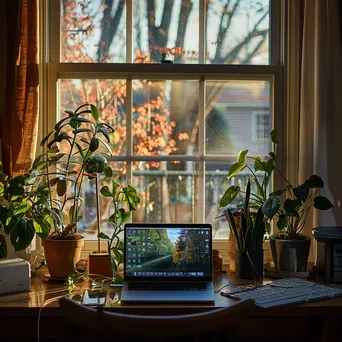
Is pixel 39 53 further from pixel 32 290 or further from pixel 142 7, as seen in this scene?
pixel 32 290

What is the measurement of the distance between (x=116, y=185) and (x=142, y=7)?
0.88m

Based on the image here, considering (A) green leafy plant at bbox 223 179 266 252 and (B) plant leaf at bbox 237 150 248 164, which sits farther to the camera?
(B) plant leaf at bbox 237 150 248 164

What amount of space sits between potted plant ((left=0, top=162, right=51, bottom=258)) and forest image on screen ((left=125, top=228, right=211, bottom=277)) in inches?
14.7

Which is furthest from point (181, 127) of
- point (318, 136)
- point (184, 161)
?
point (318, 136)

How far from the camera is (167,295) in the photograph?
205 cm

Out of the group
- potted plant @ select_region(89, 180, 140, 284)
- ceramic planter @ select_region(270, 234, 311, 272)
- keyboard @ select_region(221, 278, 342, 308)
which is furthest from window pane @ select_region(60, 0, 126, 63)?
keyboard @ select_region(221, 278, 342, 308)

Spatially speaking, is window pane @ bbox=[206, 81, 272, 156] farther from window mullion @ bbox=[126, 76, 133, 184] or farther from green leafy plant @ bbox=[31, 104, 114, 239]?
green leafy plant @ bbox=[31, 104, 114, 239]

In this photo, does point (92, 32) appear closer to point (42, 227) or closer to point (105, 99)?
point (105, 99)

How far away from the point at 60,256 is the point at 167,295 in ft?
1.66

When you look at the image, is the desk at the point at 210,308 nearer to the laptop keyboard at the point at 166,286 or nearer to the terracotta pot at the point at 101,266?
the laptop keyboard at the point at 166,286

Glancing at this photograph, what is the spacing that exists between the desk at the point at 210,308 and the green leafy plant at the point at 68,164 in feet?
1.06

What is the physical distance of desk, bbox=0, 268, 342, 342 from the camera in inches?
75.9

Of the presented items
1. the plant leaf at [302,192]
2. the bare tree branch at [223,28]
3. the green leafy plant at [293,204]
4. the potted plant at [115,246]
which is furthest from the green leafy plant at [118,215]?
the bare tree branch at [223,28]

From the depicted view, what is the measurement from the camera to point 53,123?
8.64 feet
